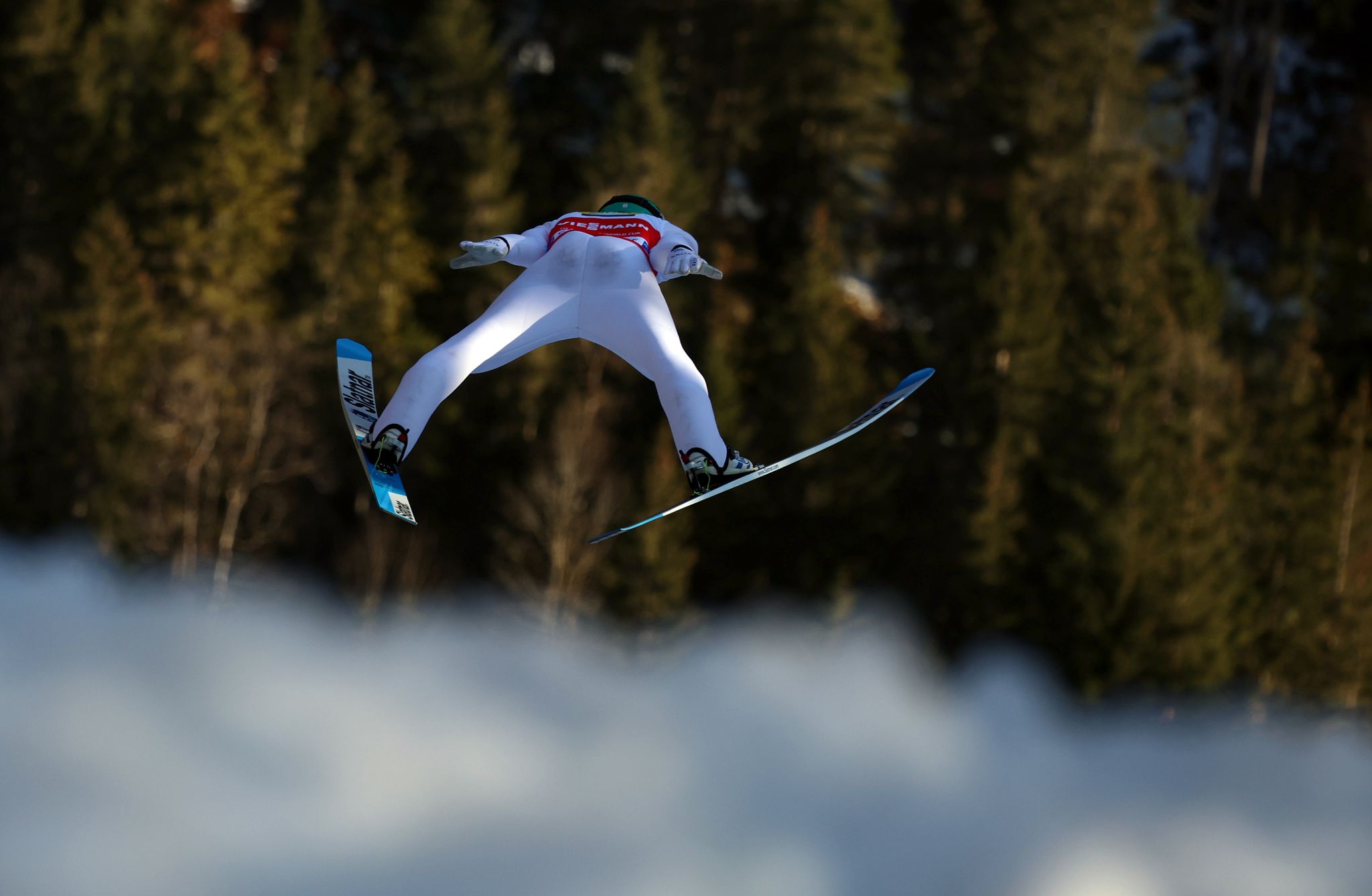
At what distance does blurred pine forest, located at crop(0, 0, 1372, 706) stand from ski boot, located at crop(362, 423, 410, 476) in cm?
3833

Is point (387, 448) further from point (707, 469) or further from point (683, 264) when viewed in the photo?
point (683, 264)

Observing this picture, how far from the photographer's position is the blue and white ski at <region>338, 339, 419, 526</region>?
12.5m

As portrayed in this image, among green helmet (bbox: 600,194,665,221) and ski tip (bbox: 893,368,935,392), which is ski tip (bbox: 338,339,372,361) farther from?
ski tip (bbox: 893,368,935,392)

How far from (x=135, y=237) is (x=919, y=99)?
27700 millimetres

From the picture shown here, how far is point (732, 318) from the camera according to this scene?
197ft

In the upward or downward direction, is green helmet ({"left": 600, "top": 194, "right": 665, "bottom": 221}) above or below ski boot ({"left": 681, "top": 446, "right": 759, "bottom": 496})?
above

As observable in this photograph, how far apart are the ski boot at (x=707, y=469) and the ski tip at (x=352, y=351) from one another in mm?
2884

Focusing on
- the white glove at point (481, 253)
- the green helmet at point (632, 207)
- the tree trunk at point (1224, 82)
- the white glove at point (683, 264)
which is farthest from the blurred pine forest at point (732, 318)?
the white glove at point (481, 253)

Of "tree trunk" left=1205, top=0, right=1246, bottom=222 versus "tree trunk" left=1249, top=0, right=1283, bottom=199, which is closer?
"tree trunk" left=1205, top=0, right=1246, bottom=222

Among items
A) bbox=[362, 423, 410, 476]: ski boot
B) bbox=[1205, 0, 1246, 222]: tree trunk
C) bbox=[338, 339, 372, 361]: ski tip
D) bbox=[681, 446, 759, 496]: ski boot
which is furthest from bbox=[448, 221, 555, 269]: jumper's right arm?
bbox=[1205, 0, 1246, 222]: tree trunk

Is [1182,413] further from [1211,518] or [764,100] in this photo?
[764,100]

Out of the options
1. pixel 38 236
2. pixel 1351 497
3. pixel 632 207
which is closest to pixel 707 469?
pixel 632 207

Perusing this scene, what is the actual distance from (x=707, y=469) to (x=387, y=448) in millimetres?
2221

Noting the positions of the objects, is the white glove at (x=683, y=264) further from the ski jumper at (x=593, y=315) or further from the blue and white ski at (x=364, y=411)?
the blue and white ski at (x=364, y=411)
